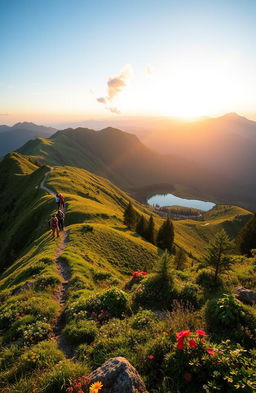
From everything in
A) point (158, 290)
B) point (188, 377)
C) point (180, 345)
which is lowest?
point (158, 290)

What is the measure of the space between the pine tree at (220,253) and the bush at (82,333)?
6.52 m

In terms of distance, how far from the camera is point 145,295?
37.2 ft

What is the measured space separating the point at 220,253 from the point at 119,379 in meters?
7.42

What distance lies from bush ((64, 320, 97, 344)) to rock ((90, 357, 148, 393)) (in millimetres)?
3204

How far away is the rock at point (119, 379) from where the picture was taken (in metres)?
5.47

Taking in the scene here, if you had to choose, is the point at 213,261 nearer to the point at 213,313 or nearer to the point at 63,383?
the point at 213,313

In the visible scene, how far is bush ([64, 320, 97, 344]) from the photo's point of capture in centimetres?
912

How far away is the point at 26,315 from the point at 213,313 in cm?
915

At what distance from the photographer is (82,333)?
9266mm

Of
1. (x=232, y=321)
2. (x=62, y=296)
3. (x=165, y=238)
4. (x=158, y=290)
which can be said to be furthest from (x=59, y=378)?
(x=165, y=238)

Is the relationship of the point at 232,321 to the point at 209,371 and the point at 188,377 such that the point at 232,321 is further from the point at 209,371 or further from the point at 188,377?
the point at 188,377

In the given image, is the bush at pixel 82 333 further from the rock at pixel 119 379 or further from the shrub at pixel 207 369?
the shrub at pixel 207 369

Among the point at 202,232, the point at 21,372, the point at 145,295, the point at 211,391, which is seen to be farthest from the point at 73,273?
the point at 202,232

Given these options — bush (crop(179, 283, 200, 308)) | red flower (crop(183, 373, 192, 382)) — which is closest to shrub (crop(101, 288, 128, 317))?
bush (crop(179, 283, 200, 308))
